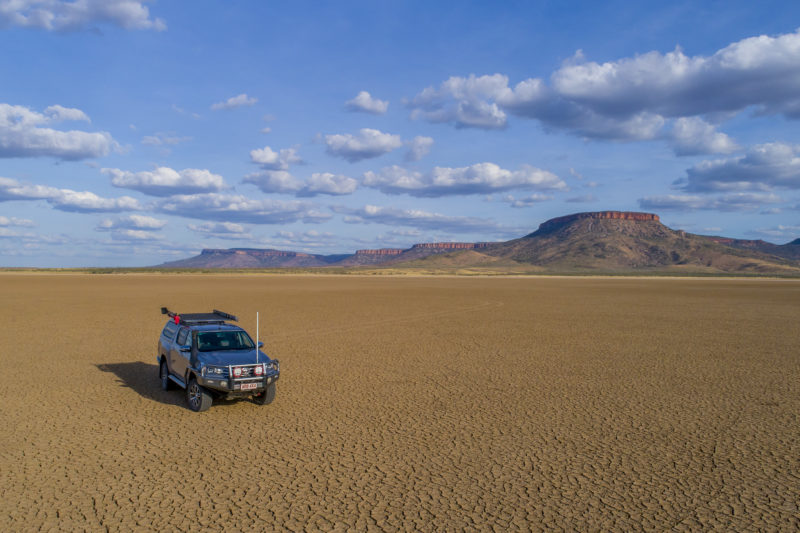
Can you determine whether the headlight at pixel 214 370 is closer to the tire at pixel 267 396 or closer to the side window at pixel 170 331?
the tire at pixel 267 396

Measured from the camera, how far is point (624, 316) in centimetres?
3056

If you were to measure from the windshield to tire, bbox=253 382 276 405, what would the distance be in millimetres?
1093

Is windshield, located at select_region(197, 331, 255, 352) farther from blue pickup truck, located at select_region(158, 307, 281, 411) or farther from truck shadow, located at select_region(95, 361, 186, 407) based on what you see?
truck shadow, located at select_region(95, 361, 186, 407)

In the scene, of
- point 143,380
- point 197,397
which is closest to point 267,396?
point 197,397

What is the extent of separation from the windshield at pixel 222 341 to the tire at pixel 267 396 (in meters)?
1.09

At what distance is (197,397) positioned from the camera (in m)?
10.6

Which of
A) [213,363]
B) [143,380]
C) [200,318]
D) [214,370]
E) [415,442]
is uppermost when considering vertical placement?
[200,318]

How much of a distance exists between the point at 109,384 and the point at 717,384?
15.5m

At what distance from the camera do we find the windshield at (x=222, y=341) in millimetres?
11211

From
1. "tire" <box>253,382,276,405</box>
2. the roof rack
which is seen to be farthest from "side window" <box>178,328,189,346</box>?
"tire" <box>253,382,276,405</box>

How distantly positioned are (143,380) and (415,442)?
827 centimetres

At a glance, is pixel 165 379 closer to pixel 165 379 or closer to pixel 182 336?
pixel 165 379

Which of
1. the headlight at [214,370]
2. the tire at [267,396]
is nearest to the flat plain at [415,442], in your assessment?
the tire at [267,396]

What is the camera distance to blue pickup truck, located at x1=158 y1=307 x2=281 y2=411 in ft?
33.0
